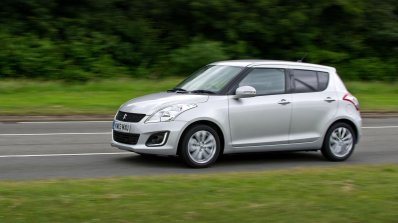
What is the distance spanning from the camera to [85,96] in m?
23.3

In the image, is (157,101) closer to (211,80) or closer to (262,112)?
(211,80)

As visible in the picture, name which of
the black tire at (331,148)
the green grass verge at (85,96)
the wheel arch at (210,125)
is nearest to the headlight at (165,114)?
the wheel arch at (210,125)

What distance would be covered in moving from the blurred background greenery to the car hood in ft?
61.5

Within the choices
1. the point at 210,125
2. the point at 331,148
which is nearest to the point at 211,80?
the point at 210,125

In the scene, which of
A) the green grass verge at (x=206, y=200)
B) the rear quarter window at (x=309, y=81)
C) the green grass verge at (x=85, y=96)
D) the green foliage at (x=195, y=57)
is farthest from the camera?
the green foliage at (x=195, y=57)

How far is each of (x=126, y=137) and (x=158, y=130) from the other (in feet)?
2.04

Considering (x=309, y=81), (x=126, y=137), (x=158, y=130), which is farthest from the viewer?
(x=309, y=81)

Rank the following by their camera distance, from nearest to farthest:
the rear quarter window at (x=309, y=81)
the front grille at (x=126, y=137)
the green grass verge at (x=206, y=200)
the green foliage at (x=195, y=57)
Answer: the green grass verge at (x=206, y=200)
the front grille at (x=126, y=137)
the rear quarter window at (x=309, y=81)
the green foliage at (x=195, y=57)

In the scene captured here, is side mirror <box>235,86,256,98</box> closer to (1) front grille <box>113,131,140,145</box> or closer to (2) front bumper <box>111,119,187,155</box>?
(2) front bumper <box>111,119,187,155</box>

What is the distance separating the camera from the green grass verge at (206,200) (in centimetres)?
701

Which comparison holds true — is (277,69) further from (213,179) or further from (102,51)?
(102,51)

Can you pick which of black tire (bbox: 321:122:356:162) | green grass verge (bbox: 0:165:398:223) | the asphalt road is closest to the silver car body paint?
black tire (bbox: 321:122:356:162)

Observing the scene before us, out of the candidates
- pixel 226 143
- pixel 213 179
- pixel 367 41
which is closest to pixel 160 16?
pixel 367 41

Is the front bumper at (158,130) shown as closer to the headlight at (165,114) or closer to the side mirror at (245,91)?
the headlight at (165,114)
